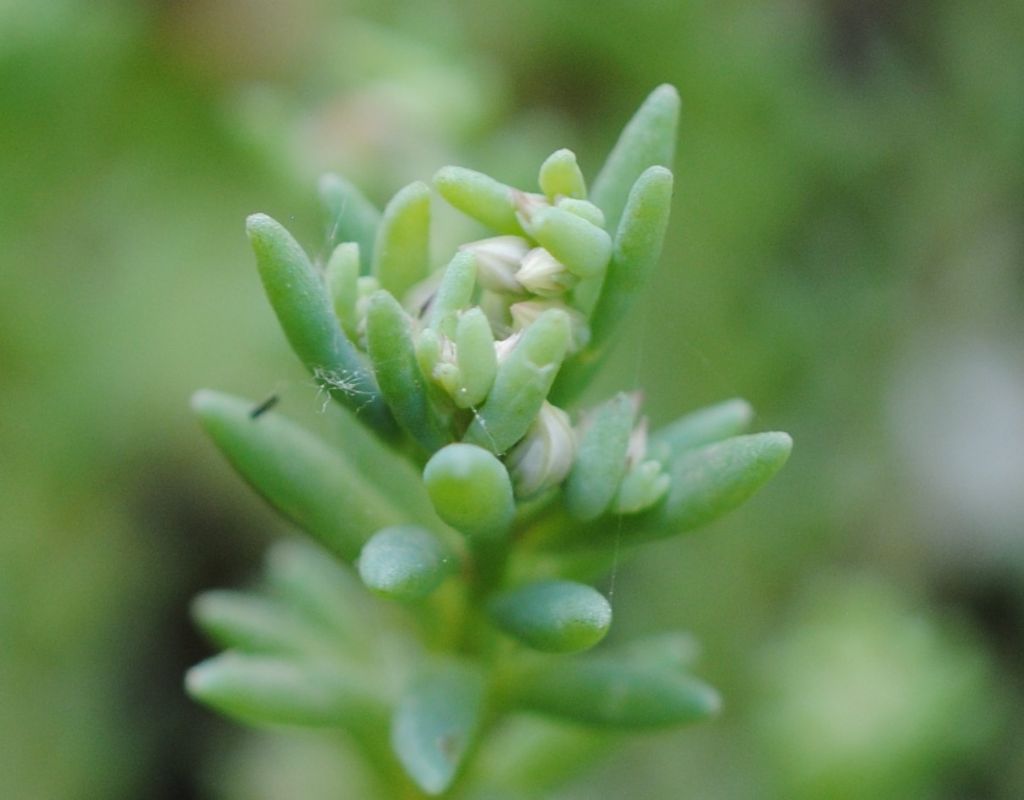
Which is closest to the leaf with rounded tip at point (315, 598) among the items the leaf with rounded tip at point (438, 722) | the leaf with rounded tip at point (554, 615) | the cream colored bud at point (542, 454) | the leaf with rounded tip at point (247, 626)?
the leaf with rounded tip at point (247, 626)

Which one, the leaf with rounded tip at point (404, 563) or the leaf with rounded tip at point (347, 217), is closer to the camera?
the leaf with rounded tip at point (404, 563)

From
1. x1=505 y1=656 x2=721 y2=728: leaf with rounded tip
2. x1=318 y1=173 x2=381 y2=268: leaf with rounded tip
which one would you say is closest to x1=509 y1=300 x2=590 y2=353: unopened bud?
x1=318 y1=173 x2=381 y2=268: leaf with rounded tip

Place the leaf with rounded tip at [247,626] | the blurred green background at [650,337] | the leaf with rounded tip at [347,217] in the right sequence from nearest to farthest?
the leaf with rounded tip at [347,217]
the leaf with rounded tip at [247,626]
the blurred green background at [650,337]

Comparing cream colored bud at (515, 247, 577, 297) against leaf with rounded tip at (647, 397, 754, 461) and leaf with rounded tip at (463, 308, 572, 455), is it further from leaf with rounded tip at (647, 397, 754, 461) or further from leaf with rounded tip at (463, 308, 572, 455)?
leaf with rounded tip at (647, 397, 754, 461)

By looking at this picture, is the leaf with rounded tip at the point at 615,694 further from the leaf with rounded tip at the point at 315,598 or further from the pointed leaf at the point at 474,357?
the pointed leaf at the point at 474,357

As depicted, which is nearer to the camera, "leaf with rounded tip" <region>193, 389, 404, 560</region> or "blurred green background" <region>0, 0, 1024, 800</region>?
"leaf with rounded tip" <region>193, 389, 404, 560</region>

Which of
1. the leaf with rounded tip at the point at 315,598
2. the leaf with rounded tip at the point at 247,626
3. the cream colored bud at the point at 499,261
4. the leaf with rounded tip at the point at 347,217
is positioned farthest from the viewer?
the leaf with rounded tip at the point at 315,598

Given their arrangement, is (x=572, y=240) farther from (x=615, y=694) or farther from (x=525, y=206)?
(x=615, y=694)
